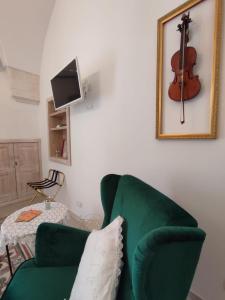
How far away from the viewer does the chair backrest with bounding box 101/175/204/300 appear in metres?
0.54

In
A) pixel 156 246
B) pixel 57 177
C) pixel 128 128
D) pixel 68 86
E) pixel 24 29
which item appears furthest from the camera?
pixel 57 177

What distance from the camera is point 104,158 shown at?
205 centimetres

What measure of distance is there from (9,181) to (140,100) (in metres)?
2.62

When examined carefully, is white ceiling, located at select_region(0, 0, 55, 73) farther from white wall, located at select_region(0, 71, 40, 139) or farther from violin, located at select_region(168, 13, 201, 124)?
violin, located at select_region(168, 13, 201, 124)

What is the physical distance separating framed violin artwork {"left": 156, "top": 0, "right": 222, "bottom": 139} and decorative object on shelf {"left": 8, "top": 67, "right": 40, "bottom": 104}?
2564 mm

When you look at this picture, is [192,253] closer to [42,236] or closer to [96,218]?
[42,236]

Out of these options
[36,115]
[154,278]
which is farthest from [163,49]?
[36,115]

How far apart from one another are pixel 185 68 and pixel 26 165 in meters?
3.00

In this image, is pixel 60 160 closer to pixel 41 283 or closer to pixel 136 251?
pixel 41 283

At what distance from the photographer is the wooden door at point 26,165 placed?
3062 millimetres

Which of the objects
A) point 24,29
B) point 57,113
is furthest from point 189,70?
point 24,29

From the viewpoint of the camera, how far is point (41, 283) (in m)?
0.96

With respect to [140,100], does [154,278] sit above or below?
below

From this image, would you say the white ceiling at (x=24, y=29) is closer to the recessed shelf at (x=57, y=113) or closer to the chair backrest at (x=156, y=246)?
the recessed shelf at (x=57, y=113)
